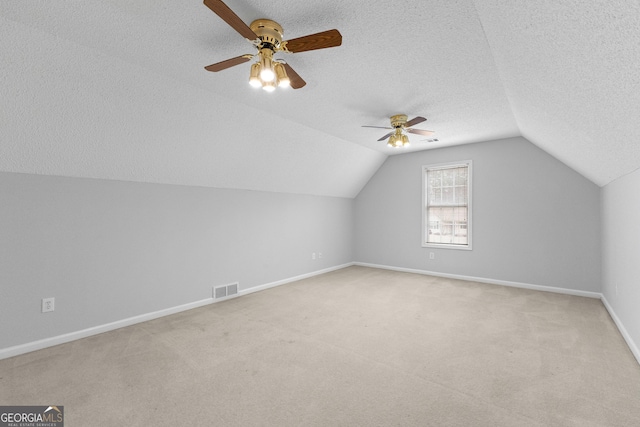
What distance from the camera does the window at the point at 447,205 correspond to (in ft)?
17.6

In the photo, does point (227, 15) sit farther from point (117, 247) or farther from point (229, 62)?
point (117, 247)

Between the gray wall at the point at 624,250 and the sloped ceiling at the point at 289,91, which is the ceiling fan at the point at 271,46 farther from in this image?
the gray wall at the point at 624,250

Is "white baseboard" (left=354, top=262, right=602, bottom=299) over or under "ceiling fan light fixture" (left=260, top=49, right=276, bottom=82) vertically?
under

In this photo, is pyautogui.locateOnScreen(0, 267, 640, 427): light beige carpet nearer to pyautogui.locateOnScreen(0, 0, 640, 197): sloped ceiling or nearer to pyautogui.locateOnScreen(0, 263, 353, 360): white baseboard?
pyautogui.locateOnScreen(0, 263, 353, 360): white baseboard

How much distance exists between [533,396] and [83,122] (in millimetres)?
4244

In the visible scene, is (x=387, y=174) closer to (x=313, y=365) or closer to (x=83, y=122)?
(x=313, y=365)

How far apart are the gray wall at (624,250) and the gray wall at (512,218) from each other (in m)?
0.47

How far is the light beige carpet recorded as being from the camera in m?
1.76

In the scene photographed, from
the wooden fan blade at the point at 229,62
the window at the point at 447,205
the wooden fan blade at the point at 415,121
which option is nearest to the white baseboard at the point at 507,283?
the window at the point at 447,205

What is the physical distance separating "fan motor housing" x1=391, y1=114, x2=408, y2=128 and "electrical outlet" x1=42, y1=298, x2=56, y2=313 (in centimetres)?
424

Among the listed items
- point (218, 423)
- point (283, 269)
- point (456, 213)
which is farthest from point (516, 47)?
point (283, 269)

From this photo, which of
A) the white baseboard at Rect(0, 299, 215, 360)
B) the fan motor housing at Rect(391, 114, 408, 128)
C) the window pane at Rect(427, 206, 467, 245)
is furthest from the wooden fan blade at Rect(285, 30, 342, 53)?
the window pane at Rect(427, 206, 467, 245)

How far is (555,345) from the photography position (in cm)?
265

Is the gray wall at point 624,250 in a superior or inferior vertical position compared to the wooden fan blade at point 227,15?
inferior
